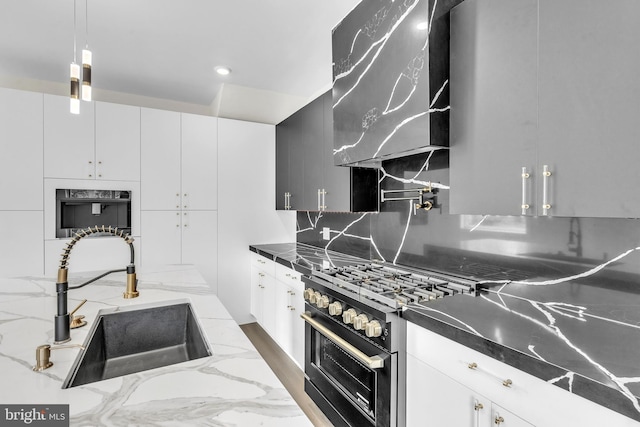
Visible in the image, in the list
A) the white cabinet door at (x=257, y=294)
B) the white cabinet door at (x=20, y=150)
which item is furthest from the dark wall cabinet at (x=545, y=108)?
the white cabinet door at (x=20, y=150)

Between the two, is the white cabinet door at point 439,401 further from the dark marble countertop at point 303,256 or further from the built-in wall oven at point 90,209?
the built-in wall oven at point 90,209

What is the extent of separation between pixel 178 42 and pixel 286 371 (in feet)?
8.78

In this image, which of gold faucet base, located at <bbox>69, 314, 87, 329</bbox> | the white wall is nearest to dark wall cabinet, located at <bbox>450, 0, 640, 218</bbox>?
gold faucet base, located at <bbox>69, 314, 87, 329</bbox>

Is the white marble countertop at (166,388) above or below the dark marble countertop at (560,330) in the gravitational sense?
below

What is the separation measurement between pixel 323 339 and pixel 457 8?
74.8 inches

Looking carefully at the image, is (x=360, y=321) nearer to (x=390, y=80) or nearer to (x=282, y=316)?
(x=390, y=80)

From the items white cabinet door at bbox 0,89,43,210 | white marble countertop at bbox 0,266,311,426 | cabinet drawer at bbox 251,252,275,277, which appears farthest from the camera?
cabinet drawer at bbox 251,252,275,277

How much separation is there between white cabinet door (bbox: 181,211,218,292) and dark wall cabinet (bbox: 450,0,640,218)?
260cm

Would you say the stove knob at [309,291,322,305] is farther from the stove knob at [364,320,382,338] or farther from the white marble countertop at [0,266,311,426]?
the white marble countertop at [0,266,311,426]

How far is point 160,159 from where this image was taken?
3.08 m

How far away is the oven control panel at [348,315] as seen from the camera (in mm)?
1402

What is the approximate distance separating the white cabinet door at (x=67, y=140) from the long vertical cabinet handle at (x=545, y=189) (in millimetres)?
3329

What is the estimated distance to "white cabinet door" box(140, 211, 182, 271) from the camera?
119 inches

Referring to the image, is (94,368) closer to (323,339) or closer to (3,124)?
(323,339)
